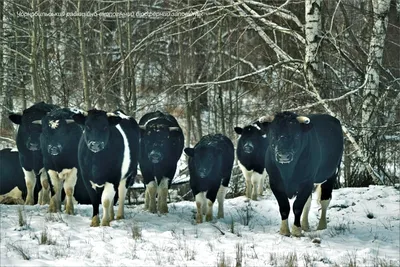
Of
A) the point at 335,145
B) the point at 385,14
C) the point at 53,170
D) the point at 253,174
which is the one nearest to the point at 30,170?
the point at 53,170

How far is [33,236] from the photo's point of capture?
8.37 meters

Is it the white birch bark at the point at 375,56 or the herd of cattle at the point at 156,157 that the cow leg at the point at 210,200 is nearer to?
the herd of cattle at the point at 156,157

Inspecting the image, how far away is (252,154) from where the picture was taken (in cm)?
1353

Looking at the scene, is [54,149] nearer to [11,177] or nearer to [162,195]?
[162,195]

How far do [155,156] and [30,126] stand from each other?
2521mm

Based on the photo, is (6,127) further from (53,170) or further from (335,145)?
(335,145)

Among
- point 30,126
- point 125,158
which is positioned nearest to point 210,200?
point 125,158

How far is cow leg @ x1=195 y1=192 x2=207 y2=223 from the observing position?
36.0 feet

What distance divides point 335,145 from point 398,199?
2215mm

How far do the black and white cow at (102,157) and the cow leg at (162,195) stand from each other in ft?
4.80

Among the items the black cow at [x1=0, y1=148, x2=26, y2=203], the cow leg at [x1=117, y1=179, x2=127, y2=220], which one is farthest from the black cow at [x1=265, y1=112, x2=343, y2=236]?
the black cow at [x1=0, y1=148, x2=26, y2=203]

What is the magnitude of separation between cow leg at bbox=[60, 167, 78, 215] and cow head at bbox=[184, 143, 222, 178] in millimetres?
2071

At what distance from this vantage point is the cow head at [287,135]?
9406 mm

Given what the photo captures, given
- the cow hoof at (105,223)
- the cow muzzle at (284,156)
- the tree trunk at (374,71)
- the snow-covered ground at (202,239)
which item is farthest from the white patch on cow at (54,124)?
the tree trunk at (374,71)
